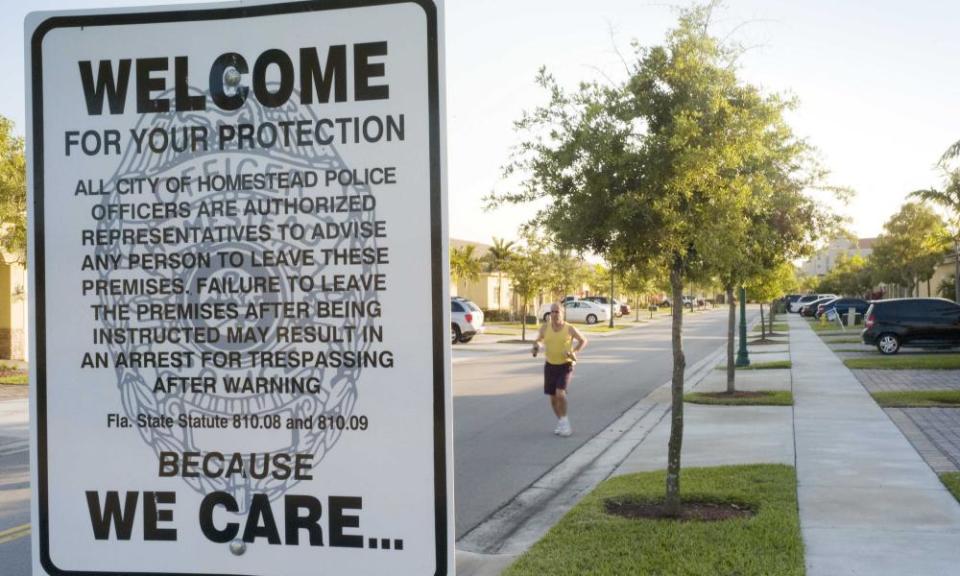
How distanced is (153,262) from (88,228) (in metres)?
0.14

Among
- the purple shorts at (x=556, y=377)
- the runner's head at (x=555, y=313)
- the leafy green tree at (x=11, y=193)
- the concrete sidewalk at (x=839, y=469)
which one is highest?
the leafy green tree at (x=11, y=193)

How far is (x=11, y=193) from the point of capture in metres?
20.9

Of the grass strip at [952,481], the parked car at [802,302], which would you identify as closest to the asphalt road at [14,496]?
the grass strip at [952,481]

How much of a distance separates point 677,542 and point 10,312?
2179cm

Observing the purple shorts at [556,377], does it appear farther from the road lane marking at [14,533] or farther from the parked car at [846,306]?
the parked car at [846,306]

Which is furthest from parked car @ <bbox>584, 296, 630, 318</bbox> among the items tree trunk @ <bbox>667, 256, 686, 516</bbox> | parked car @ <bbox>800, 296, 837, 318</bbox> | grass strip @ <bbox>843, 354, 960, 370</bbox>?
tree trunk @ <bbox>667, 256, 686, 516</bbox>

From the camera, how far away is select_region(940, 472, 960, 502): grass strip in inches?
351

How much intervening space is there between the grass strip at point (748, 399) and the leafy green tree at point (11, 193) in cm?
1435

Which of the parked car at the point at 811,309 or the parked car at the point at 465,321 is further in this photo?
the parked car at the point at 811,309

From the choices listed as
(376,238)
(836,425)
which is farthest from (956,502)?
(376,238)

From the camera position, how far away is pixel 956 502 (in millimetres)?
8594

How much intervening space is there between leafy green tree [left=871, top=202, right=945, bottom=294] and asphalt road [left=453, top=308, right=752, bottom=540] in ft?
79.4

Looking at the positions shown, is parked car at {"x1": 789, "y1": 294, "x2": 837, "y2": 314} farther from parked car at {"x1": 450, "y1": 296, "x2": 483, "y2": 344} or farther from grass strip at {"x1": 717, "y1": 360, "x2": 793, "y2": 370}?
grass strip at {"x1": 717, "y1": 360, "x2": 793, "y2": 370}

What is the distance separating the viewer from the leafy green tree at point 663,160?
8180 millimetres
